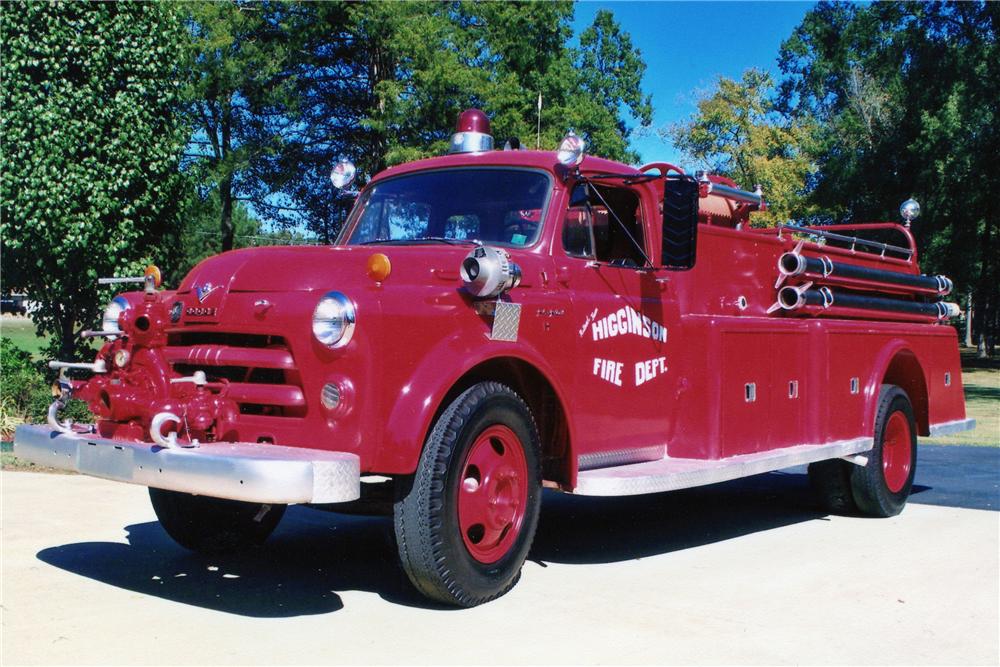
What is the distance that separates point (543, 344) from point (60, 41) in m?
9.59

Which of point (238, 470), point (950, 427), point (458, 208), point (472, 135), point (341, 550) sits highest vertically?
point (472, 135)

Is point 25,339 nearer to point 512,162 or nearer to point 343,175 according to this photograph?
point 343,175

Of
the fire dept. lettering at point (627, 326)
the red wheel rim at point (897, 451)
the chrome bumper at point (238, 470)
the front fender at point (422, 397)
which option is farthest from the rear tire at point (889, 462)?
the chrome bumper at point (238, 470)

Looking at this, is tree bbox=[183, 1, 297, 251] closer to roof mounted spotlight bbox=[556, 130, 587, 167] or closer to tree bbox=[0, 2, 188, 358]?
tree bbox=[0, 2, 188, 358]

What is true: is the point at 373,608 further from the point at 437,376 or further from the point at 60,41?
the point at 60,41

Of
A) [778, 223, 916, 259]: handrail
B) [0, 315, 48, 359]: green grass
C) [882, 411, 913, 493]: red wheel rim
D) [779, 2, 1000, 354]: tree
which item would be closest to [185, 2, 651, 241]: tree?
[0, 315, 48, 359]: green grass

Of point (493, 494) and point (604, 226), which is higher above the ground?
point (604, 226)

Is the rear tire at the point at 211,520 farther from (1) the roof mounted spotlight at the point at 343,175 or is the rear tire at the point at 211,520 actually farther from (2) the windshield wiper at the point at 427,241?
(1) the roof mounted spotlight at the point at 343,175

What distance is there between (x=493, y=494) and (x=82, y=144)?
9.73 metres

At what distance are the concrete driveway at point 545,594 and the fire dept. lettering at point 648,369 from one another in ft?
3.68

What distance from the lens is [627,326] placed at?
19.8 ft

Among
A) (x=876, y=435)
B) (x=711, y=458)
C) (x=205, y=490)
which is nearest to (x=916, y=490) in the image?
(x=876, y=435)

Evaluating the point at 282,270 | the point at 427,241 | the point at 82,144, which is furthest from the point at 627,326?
the point at 82,144

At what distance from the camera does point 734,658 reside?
169 inches
